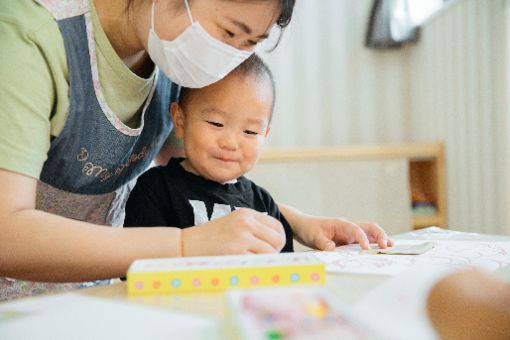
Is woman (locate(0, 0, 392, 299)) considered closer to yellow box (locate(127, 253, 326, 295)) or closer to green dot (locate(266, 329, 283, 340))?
yellow box (locate(127, 253, 326, 295))

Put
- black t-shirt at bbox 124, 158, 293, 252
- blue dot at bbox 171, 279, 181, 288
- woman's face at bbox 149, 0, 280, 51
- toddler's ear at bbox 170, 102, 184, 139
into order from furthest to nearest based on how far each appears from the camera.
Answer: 1. toddler's ear at bbox 170, 102, 184, 139
2. black t-shirt at bbox 124, 158, 293, 252
3. woman's face at bbox 149, 0, 280, 51
4. blue dot at bbox 171, 279, 181, 288

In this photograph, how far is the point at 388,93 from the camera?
2.31m

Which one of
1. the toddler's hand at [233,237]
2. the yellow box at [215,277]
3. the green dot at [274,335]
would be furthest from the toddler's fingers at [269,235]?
the green dot at [274,335]

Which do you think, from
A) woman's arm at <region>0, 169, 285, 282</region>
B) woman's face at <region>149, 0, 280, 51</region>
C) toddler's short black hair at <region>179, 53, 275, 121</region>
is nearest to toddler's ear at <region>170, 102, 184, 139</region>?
toddler's short black hair at <region>179, 53, 275, 121</region>

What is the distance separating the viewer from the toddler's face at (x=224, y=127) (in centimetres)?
91

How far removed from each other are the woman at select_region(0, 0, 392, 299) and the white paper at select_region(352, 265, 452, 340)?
154mm

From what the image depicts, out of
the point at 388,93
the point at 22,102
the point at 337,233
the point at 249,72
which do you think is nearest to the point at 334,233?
the point at 337,233

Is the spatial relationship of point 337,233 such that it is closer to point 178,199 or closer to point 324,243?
point 324,243

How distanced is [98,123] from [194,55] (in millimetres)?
188

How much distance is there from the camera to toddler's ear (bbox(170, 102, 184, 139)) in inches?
38.6

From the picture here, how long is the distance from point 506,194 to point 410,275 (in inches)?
52.7

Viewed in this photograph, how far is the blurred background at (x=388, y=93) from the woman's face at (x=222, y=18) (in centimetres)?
126

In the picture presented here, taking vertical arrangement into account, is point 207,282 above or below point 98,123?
below

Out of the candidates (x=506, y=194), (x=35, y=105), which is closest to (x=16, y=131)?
(x=35, y=105)
